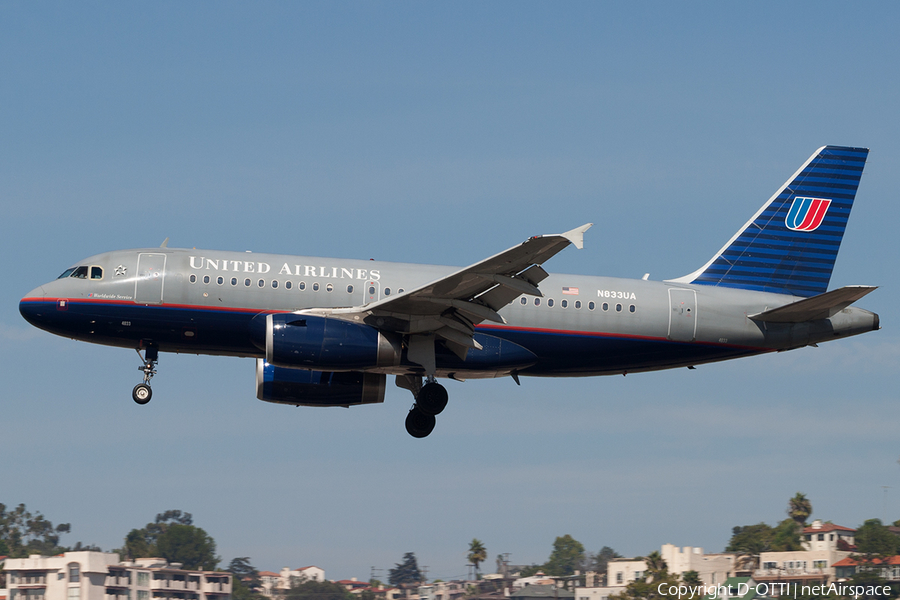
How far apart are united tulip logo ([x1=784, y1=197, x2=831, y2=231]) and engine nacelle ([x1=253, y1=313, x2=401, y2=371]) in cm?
1447

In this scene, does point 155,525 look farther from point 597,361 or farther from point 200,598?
point 597,361

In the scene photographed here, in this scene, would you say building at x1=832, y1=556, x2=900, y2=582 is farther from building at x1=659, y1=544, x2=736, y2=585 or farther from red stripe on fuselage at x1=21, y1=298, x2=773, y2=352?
red stripe on fuselage at x1=21, y1=298, x2=773, y2=352

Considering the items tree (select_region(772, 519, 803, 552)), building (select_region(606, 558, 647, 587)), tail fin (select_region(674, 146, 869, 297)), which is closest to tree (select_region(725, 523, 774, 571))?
tree (select_region(772, 519, 803, 552))

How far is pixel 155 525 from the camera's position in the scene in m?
158

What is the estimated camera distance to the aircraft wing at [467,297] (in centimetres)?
2636

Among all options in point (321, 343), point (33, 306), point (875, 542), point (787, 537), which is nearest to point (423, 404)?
point (321, 343)

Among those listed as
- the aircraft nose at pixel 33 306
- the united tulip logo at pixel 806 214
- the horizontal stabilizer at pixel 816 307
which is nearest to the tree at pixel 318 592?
the aircraft nose at pixel 33 306

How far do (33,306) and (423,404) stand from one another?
11.6 metres

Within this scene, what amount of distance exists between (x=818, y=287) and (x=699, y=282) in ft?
13.1

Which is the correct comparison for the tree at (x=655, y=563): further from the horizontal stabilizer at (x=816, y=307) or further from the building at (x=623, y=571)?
the horizontal stabilizer at (x=816, y=307)

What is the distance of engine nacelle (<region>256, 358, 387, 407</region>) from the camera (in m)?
33.0

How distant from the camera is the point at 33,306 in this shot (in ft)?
101

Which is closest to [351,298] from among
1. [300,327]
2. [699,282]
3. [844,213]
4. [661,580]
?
[300,327]

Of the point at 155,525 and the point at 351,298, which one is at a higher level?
the point at 351,298
